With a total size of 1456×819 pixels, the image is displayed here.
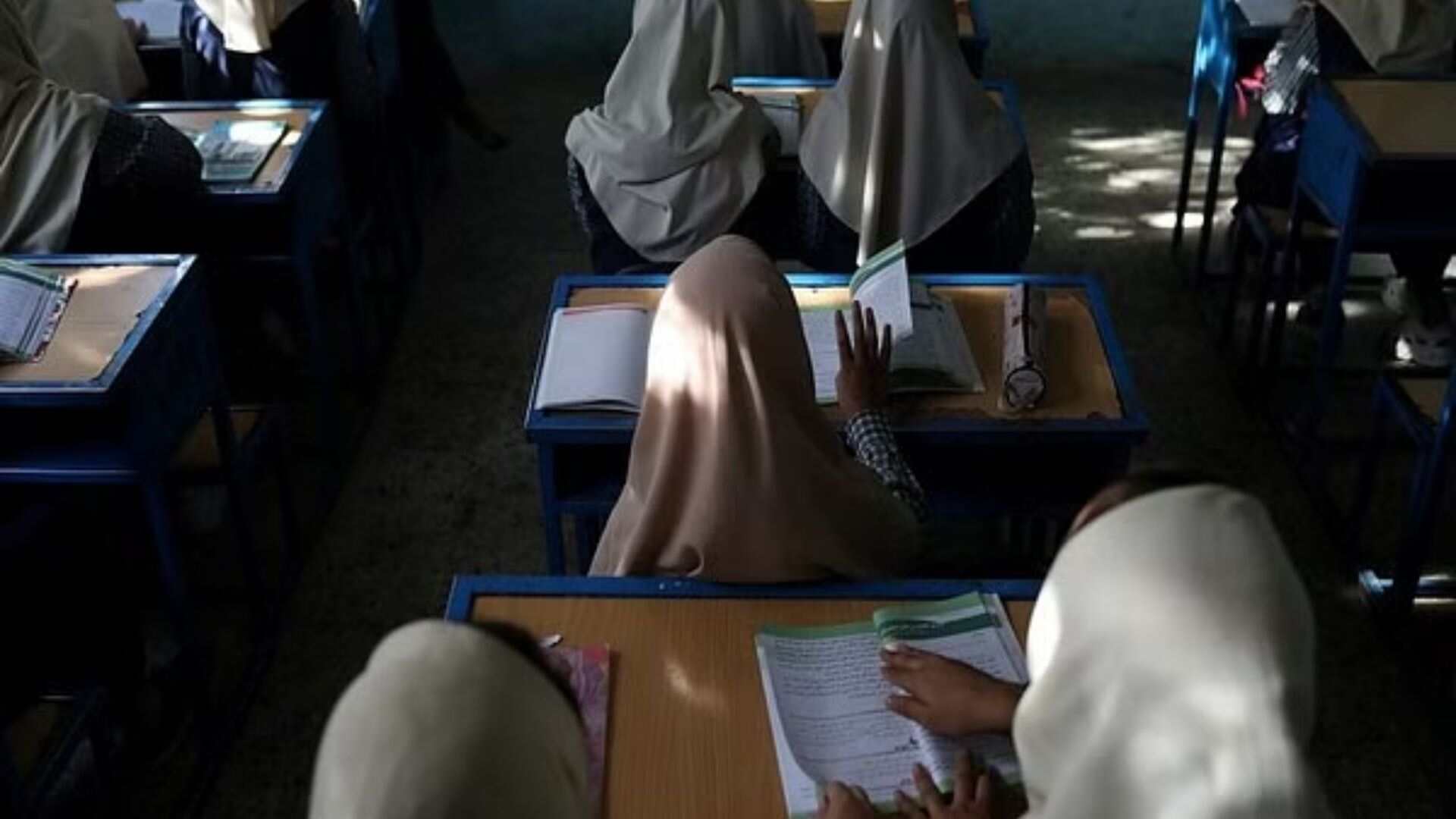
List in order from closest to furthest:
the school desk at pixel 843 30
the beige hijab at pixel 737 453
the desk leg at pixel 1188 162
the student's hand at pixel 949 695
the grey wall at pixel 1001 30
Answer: the student's hand at pixel 949 695
the beige hijab at pixel 737 453
the school desk at pixel 843 30
the desk leg at pixel 1188 162
the grey wall at pixel 1001 30

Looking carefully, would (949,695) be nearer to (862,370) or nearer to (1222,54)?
(862,370)

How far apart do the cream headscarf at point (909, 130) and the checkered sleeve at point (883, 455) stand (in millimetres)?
790

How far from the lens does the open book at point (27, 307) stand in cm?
264

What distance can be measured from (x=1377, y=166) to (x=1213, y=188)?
4.01 feet

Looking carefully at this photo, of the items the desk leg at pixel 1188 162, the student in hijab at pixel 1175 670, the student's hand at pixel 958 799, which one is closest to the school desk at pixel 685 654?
the student's hand at pixel 958 799

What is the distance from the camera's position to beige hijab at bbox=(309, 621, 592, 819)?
944 mm

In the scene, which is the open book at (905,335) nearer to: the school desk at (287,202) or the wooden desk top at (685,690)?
the wooden desk top at (685,690)

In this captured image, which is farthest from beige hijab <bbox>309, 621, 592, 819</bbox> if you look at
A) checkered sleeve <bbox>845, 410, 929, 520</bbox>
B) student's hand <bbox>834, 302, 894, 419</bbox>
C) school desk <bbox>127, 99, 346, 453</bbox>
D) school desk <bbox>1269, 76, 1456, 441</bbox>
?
school desk <bbox>1269, 76, 1456, 441</bbox>

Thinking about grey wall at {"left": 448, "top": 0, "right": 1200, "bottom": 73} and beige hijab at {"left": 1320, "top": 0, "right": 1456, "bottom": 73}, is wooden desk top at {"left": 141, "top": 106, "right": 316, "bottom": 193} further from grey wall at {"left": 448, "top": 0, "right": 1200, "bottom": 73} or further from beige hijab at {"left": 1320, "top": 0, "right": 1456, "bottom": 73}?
grey wall at {"left": 448, "top": 0, "right": 1200, "bottom": 73}

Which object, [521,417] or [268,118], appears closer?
[268,118]

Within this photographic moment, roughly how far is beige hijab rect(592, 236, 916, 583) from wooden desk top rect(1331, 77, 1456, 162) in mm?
1666

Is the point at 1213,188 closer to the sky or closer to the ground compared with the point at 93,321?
closer to the ground

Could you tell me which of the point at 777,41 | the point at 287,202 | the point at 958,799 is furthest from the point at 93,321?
the point at 777,41

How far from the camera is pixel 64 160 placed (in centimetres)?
312
